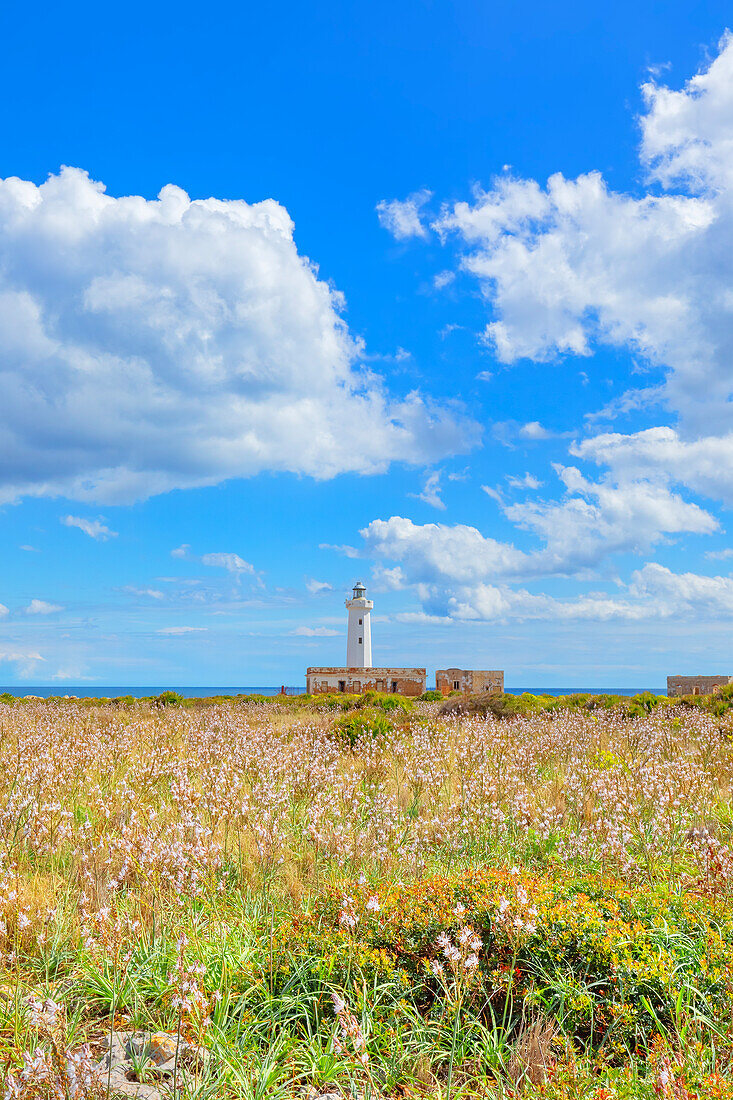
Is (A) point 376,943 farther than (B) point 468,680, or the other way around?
(B) point 468,680

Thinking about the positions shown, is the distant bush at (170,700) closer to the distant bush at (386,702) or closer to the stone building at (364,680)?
the distant bush at (386,702)

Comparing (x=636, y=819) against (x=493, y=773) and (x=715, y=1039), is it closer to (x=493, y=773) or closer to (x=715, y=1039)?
→ (x=493, y=773)

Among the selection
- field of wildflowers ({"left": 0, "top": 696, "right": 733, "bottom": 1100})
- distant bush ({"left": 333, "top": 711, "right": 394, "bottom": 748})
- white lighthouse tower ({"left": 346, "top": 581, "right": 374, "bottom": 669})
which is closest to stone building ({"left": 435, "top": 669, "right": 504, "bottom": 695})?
white lighthouse tower ({"left": 346, "top": 581, "right": 374, "bottom": 669})

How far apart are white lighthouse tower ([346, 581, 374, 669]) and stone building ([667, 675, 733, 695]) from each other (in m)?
20.7

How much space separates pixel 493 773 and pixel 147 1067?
239 inches

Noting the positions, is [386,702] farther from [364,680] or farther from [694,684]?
[364,680]

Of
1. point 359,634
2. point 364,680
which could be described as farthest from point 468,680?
point 359,634

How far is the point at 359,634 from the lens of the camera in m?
50.3

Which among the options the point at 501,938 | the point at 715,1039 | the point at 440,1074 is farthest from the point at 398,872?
the point at 715,1039

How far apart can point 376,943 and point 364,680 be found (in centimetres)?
4065

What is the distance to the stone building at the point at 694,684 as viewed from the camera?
3422 cm

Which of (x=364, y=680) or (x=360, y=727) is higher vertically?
(x=360, y=727)

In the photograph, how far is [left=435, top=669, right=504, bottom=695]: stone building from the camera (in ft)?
141

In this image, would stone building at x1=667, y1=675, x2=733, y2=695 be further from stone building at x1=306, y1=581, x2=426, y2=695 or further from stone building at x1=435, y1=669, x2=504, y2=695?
stone building at x1=306, y1=581, x2=426, y2=695
